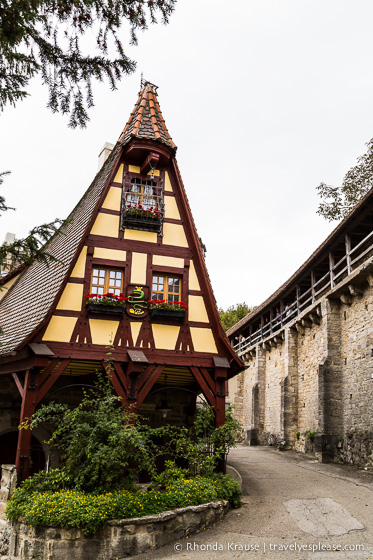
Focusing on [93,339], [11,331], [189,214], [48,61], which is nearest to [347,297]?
[189,214]

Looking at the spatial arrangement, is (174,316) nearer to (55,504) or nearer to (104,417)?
(104,417)

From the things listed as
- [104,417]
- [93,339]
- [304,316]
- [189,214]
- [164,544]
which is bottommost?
[164,544]

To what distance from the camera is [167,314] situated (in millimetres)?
11328

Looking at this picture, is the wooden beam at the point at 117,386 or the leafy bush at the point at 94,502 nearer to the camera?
the leafy bush at the point at 94,502

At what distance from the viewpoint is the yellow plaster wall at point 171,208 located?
12516mm

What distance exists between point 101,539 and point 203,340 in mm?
4977

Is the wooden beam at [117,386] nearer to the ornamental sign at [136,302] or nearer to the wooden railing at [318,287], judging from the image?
the ornamental sign at [136,302]

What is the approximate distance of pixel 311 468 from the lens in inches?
567

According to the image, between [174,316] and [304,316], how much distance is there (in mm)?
9300

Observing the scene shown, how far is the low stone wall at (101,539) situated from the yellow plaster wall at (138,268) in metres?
5.12

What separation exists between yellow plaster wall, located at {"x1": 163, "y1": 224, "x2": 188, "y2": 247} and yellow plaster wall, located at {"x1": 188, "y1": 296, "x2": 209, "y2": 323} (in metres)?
1.41

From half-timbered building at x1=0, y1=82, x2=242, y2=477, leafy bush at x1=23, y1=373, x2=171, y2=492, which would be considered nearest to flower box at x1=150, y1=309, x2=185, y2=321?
half-timbered building at x1=0, y1=82, x2=242, y2=477

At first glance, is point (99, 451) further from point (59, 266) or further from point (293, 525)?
point (59, 266)

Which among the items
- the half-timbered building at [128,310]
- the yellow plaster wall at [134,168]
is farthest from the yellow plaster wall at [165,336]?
the yellow plaster wall at [134,168]
